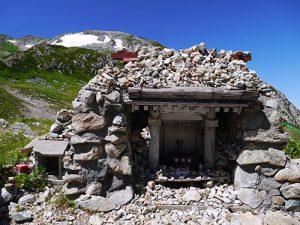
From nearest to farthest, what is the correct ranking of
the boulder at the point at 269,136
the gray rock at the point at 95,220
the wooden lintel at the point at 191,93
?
1. the gray rock at the point at 95,220
2. the wooden lintel at the point at 191,93
3. the boulder at the point at 269,136

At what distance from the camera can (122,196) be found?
991cm

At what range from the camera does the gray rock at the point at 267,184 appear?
10234 mm

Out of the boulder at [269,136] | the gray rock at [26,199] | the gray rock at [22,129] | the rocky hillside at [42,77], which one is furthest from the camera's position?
the rocky hillside at [42,77]

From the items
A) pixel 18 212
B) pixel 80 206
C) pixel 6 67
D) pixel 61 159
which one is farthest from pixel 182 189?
pixel 6 67

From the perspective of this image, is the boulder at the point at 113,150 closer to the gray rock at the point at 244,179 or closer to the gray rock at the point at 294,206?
the gray rock at the point at 244,179

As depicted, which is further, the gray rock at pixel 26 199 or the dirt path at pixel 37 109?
the dirt path at pixel 37 109

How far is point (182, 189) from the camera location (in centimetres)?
1090

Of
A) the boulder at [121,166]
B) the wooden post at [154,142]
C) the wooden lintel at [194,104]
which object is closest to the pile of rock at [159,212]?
the boulder at [121,166]

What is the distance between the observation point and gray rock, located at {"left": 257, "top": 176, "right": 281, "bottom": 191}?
1023 cm

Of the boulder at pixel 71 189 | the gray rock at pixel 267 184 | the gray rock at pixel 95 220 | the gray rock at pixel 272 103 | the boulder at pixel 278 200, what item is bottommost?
the gray rock at pixel 95 220

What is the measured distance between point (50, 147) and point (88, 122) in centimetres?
171

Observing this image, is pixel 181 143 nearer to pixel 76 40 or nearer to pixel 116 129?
pixel 116 129

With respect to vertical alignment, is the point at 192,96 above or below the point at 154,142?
above

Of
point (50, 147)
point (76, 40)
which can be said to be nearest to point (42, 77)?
point (50, 147)
